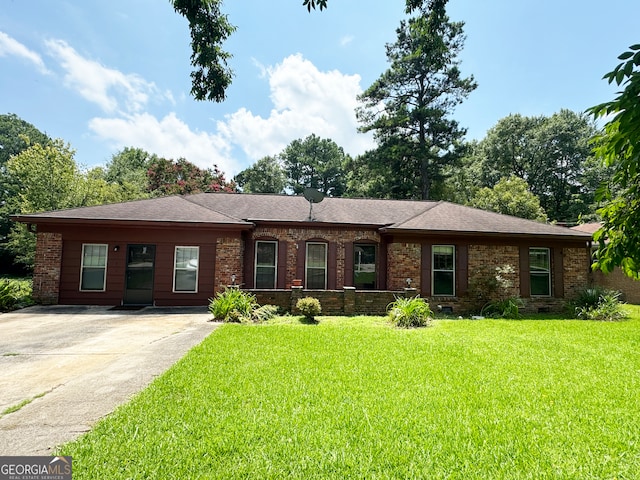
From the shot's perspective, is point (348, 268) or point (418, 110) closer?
point (348, 268)

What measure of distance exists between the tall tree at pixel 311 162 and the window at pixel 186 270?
116 feet

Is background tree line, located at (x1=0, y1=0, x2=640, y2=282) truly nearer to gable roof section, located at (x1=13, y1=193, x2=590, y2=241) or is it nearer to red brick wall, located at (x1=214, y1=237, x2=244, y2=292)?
gable roof section, located at (x1=13, y1=193, x2=590, y2=241)

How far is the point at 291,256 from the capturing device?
12.4 meters

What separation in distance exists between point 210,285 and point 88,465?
9.02 metres

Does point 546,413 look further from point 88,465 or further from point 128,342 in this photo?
point 128,342

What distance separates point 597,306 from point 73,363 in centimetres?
1446

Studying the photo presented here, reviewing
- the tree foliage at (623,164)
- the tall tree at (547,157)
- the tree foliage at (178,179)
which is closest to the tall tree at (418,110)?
the tall tree at (547,157)

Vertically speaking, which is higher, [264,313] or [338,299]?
[338,299]

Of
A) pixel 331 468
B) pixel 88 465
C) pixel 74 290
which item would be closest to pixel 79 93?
pixel 74 290

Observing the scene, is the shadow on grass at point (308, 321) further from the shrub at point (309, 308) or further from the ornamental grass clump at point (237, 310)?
the ornamental grass clump at point (237, 310)

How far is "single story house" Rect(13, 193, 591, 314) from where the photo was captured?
35.9 feet

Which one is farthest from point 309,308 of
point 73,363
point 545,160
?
point 545,160

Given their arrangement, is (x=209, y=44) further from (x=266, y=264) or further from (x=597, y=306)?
(x=597, y=306)

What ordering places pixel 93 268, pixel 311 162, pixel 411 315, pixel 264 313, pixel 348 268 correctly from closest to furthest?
pixel 411 315 → pixel 264 313 → pixel 93 268 → pixel 348 268 → pixel 311 162
